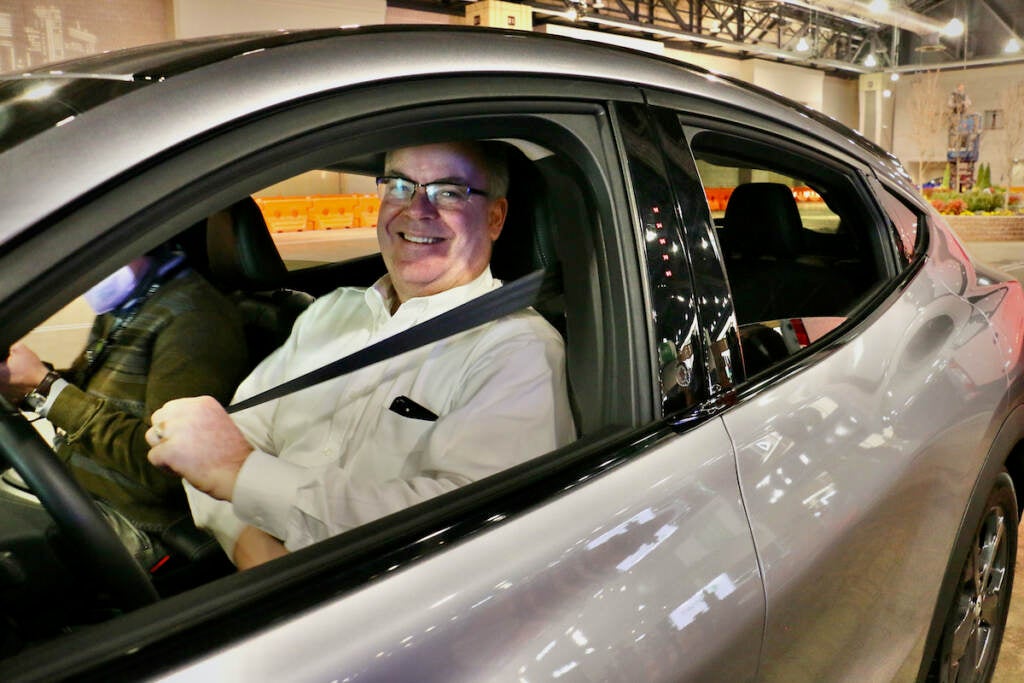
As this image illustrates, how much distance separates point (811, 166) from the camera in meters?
1.73

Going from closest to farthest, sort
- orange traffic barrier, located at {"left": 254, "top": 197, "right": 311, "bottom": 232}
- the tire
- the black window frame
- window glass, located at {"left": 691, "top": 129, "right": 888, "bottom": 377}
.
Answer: the black window frame
window glass, located at {"left": 691, "top": 129, "right": 888, "bottom": 377}
the tire
orange traffic barrier, located at {"left": 254, "top": 197, "right": 311, "bottom": 232}

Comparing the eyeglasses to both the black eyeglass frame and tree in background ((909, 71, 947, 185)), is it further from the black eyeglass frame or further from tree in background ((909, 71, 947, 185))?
tree in background ((909, 71, 947, 185))

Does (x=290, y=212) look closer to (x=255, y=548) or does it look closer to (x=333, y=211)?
(x=333, y=211)

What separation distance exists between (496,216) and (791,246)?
1.25 meters

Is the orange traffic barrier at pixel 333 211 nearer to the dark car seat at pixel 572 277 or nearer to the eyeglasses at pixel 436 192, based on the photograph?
the eyeglasses at pixel 436 192

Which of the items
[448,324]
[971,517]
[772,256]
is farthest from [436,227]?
[772,256]

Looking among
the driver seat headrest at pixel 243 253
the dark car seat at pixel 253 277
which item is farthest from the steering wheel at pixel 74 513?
the driver seat headrest at pixel 243 253

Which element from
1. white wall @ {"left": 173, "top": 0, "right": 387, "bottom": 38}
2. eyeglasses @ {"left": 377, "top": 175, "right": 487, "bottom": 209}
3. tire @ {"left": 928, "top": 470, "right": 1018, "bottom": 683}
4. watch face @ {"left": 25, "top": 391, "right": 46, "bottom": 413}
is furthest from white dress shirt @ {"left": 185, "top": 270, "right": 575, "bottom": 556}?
white wall @ {"left": 173, "top": 0, "right": 387, "bottom": 38}

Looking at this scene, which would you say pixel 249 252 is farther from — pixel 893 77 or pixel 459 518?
pixel 893 77

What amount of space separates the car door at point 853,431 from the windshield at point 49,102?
0.76 m

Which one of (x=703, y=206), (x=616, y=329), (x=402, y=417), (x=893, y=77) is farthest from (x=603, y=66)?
(x=893, y=77)

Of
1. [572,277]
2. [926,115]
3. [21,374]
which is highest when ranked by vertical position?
[926,115]

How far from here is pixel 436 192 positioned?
1582 millimetres

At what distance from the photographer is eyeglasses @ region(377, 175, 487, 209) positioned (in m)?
1.57
